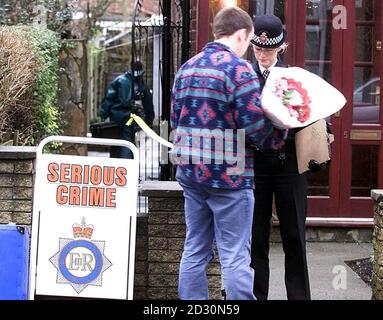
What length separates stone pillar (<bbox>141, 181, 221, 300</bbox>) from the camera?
5.25 metres

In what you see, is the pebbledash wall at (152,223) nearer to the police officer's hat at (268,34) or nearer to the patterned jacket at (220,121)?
the patterned jacket at (220,121)

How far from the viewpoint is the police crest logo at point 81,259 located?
15.9ft

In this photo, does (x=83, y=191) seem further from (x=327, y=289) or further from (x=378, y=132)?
(x=378, y=132)

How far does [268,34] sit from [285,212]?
1.17 meters

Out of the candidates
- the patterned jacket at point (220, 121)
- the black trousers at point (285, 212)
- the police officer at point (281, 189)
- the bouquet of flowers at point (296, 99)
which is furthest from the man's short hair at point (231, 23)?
the black trousers at point (285, 212)

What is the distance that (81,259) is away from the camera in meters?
4.87

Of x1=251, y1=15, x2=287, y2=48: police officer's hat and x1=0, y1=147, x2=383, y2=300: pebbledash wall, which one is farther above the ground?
x1=251, y1=15, x2=287, y2=48: police officer's hat

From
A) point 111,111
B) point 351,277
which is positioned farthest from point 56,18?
point 351,277

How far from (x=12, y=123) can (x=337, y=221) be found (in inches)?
128

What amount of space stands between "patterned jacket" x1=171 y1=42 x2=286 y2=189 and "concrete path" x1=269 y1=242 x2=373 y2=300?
1672mm

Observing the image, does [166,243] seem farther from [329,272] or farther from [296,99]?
[329,272]

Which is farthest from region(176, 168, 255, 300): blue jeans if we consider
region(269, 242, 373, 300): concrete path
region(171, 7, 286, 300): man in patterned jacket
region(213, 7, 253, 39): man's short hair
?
region(269, 242, 373, 300): concrete path

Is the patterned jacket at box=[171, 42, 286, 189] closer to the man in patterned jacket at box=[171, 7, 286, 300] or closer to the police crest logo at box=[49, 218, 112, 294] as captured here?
the man in patterned jacket at box=[171, 7, 286, 300]

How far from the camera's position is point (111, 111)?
11031 millimetres
